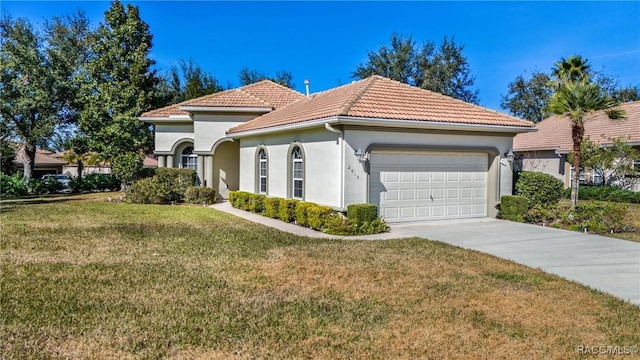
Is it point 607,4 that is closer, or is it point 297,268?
point 297,268

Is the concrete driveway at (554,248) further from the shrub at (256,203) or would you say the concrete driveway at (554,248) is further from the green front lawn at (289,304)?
the shrub at (256,203)

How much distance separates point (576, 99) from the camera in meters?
14.4

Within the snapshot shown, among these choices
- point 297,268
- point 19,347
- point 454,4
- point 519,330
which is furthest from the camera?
point 454,4

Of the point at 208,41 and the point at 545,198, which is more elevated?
the point at 208,41

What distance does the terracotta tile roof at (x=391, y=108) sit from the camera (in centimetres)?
1328

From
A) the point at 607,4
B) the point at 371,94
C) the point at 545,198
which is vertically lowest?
the point at 545,198

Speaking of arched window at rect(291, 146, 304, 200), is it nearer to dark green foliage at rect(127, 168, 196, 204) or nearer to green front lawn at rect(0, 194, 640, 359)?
green front lawn at rect(0, 194, 640, 359)

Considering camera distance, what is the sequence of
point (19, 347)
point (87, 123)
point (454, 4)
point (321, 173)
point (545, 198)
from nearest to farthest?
point (19, 347) < point (321, 173) < point (545, 198) < point (454, 4) < point (87, 123)

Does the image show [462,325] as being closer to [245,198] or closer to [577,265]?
[577,265]

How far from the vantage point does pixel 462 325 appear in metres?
5.35

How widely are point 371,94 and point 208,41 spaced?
18.9m

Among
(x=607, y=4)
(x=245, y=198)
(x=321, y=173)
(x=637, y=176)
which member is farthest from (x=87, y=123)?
(x=637, y=176)

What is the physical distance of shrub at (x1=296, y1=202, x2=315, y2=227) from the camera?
13.4m

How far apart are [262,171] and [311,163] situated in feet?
14.7
